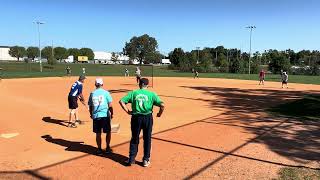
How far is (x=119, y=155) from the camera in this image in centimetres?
880

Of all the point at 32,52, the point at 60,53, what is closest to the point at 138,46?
the point at 60,53

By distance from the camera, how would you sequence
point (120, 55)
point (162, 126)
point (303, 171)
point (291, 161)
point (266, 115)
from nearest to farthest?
point (303, 171), point (291, 161), point (162, 126), point (266, 115), point (120, 55)

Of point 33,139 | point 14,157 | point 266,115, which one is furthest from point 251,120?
point 14,157

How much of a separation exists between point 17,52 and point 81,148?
176372 mm

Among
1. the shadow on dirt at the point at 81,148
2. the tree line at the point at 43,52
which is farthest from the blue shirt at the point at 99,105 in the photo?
the tree line at the point at 43,52

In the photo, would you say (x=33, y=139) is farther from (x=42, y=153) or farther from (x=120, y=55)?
(x=120, y=55)

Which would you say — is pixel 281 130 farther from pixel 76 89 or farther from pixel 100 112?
pixel 76 89

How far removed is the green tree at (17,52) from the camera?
174875 mm

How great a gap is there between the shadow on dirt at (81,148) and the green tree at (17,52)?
574ft

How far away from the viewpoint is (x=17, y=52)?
174250 mm

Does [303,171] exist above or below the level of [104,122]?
below

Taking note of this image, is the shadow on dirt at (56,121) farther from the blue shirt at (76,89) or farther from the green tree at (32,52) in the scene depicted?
the green tree at (32,52)

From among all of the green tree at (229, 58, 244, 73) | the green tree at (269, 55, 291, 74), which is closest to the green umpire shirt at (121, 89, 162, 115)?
the green tree at (229, 58, 244, 73)

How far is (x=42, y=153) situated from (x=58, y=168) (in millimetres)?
1441
